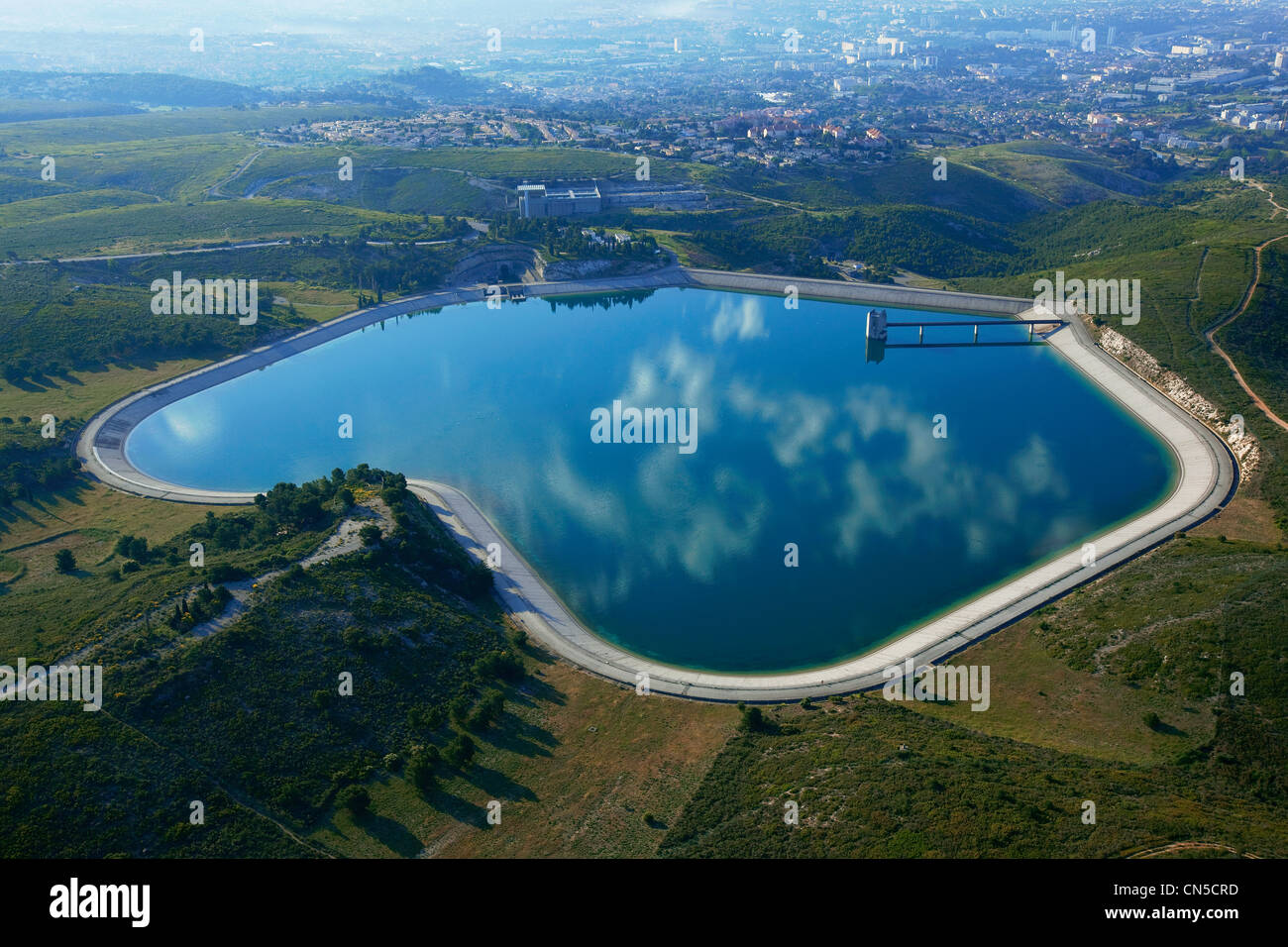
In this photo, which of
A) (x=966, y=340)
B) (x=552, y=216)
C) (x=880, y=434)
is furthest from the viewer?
(x=552, y=216)

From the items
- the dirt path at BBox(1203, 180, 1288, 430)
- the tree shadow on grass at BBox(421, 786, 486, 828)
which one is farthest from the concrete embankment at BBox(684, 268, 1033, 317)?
the tree shadow on grass at BBox(421, 786, 486, 828)

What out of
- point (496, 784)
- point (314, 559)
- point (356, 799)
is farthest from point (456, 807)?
point (314, 559)

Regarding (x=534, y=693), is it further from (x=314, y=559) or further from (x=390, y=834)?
(x=314, y=559)

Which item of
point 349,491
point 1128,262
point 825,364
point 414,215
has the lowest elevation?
point 349,491

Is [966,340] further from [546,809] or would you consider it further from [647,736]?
[546,809]

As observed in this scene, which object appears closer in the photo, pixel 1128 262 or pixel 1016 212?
pixel 1128 262

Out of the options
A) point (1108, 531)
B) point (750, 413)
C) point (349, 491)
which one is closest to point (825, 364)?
point (750, 413)

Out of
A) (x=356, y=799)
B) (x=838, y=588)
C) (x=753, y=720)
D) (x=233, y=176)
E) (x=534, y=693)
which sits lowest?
(x=356, y=799)
